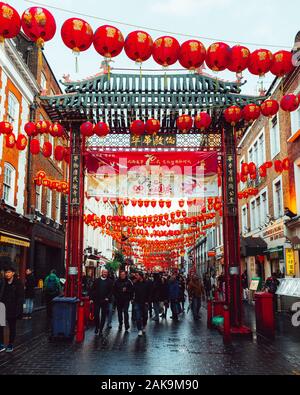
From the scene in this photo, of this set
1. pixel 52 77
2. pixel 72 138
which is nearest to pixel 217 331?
pixel 72 138

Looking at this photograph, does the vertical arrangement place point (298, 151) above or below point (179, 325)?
above

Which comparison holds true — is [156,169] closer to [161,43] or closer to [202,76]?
[202,76]

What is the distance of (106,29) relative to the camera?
766cm

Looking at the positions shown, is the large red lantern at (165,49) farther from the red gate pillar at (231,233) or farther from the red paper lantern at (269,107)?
the red gate pillar at (231,233)

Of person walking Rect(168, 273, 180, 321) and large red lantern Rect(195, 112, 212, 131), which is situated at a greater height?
large red lantern Rect(195, 112, 212, 131)

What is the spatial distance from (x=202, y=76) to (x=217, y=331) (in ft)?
26.2

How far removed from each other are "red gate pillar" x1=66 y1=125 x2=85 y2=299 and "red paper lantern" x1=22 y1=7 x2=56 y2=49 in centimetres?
573

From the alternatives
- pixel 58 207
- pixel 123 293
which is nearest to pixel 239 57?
pixel 123 293

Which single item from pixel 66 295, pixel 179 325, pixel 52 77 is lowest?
pixel 179 325

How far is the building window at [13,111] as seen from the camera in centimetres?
1859

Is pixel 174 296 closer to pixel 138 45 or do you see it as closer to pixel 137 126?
pixel 137 126

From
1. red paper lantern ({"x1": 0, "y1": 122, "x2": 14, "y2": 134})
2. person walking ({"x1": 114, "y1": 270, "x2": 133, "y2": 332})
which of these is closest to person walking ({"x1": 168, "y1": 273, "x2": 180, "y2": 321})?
person walking ({"x1": 114, "y1": 270, "x2": 133, "y2": 332})

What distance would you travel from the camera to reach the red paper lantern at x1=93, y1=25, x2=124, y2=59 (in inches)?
302

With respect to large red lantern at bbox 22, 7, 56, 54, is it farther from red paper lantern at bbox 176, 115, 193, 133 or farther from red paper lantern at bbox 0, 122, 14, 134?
red paper lantern at bbox 0, 122, 14, 134
